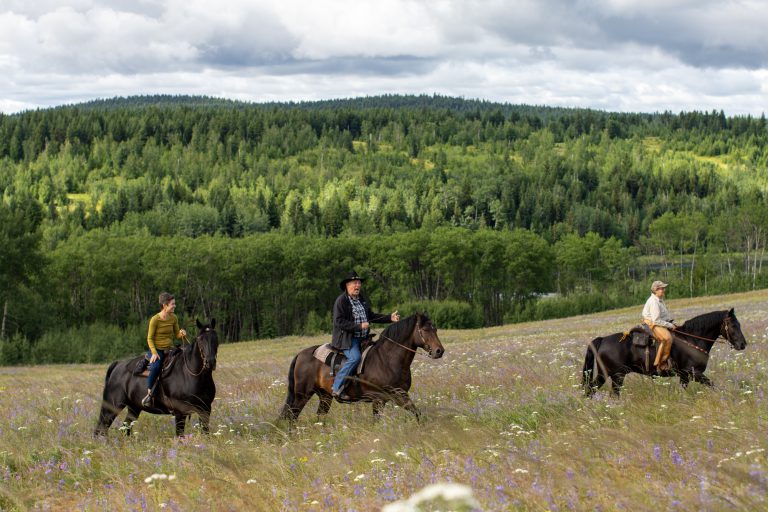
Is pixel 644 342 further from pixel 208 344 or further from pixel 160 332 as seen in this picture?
pixel 160 332

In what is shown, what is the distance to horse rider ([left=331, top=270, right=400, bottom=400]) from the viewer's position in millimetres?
13906

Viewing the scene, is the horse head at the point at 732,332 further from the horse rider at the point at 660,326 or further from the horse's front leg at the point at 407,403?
the horse's front leg at the point at 407,403

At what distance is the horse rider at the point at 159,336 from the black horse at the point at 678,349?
783 cm

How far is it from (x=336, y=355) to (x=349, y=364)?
0.42 m

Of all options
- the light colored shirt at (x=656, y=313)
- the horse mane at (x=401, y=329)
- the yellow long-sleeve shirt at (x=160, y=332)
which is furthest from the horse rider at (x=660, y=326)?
the yellow long-sleeve shirt at (x=160, y=332)

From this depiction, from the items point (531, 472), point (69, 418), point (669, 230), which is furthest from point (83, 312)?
point (669, 230)

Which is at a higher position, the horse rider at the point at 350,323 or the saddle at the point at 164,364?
the horse rider at the point at 350,323

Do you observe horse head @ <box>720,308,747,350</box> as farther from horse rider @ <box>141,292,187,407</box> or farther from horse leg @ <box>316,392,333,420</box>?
horse rider @ <box>141,292,187,407</box>

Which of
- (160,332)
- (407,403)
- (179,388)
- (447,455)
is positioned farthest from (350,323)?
(447,455)

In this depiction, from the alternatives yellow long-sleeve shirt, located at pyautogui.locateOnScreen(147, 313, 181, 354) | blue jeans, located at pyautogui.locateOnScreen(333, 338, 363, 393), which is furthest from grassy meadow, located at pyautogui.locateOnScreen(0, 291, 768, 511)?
yellow long-sleeve shirt, located at pyautogui.locateOnScreen(147, 313, 181, 354)

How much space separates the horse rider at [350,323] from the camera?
13.9m

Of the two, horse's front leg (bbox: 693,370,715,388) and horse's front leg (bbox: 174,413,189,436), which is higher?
horse's front leg (bbox: 693,370,715,388)

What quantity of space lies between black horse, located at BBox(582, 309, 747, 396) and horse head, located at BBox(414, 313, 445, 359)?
337 cm

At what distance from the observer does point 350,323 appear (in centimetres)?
1388
